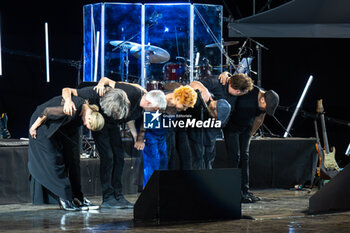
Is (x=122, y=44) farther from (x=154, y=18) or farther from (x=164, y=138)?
(x=164, y=138)

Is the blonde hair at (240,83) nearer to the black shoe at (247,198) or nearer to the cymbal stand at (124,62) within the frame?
the cymbal stand at (124,62)

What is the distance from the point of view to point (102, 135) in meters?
5.17

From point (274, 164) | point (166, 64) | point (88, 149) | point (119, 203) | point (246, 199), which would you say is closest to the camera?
point (166, 64)

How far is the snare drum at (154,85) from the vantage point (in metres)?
4.61

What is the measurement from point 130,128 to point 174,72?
1.83ft

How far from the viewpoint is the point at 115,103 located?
4930 mm

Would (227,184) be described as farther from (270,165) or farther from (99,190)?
(270,165)

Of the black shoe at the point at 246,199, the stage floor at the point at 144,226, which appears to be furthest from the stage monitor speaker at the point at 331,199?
the black shoe at the point at 246,199

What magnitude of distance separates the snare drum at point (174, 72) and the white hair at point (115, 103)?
1.26 ft

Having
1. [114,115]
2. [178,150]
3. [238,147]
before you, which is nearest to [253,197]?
[238,147]

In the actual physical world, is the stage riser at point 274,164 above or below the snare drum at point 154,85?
below

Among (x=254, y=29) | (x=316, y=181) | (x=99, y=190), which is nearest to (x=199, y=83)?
(x=99, y=190)

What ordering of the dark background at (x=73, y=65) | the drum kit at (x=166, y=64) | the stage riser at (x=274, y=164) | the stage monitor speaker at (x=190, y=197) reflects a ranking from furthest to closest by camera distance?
the dark background at (x=73, y=65)
the stage riser at (x=274, y=164)
the drum kit at (x=166, y=64)
the stage monitor speaker at (x=190, y=197)

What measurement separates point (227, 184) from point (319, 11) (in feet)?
11.1
